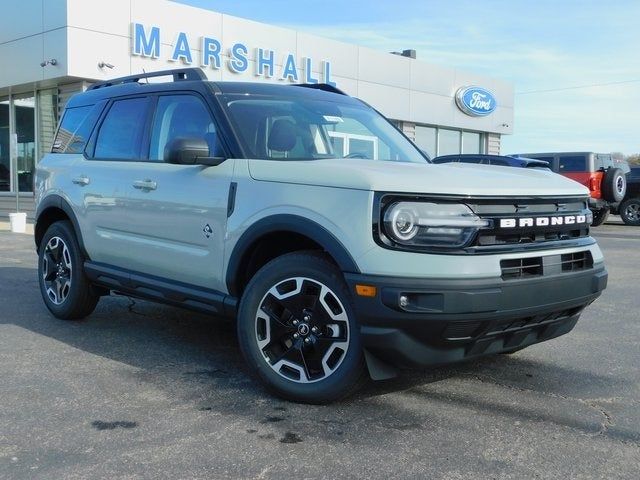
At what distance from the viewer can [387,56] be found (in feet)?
74.7

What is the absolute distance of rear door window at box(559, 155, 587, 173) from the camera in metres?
18.9

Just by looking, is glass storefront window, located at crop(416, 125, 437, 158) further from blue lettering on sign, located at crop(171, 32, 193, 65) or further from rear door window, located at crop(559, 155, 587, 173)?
blue lettering on sign, located at crop(171, 32, 193, 65)

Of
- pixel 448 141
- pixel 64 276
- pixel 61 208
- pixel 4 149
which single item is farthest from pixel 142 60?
pixel 448 141

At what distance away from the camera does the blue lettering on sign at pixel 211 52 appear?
1734 cm

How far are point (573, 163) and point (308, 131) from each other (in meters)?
16.5

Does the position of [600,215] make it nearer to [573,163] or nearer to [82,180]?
[573,163]

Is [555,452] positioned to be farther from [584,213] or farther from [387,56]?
[387,56]

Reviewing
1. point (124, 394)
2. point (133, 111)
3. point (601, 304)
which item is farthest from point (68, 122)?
point (601, 304)

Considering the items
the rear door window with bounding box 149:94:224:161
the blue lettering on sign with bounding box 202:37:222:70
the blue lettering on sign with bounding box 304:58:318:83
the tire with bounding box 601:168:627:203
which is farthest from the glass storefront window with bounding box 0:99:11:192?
the tire with bounding box 601:168:627:203

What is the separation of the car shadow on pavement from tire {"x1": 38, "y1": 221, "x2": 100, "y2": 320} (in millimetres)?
155

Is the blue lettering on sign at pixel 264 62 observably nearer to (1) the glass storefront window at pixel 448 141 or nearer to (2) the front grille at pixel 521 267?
(1) the glass storefront window at pixel 448 141

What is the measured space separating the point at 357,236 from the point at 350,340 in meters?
0.56

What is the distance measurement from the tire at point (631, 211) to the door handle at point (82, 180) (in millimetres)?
18550

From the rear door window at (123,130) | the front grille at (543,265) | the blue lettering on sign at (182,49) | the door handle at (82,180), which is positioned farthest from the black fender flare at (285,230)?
the blue lettering on sign at (182,49)
